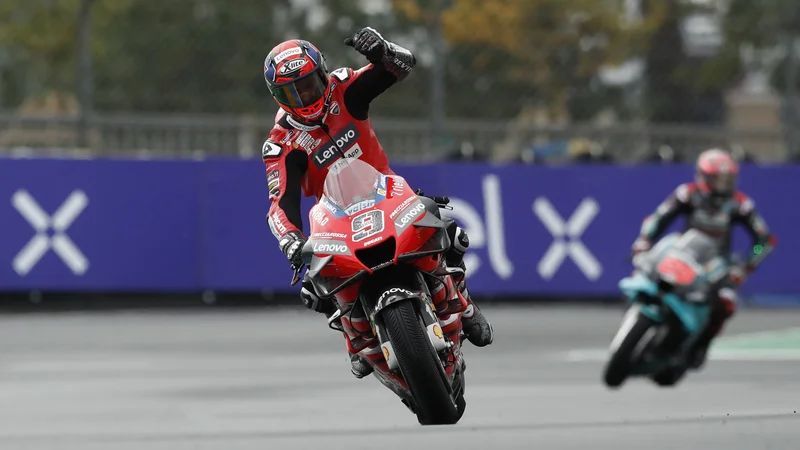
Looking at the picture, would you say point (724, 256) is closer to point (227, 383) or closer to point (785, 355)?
point (785, 355)

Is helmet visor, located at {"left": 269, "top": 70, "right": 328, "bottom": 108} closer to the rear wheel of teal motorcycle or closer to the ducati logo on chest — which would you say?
the ducati logo on chest

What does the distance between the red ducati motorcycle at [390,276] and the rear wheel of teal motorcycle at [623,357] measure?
314cm

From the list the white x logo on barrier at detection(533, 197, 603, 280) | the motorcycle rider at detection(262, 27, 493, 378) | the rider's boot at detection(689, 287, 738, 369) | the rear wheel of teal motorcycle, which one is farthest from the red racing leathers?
the white x logo on barrier at detection(533, 197, 603, 280)

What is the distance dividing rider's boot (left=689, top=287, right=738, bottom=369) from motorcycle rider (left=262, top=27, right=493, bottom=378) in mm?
3652

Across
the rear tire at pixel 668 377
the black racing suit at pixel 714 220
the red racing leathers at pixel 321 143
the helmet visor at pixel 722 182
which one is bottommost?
the rear tire at pixel 668 377

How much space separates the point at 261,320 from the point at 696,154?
4.97 meters

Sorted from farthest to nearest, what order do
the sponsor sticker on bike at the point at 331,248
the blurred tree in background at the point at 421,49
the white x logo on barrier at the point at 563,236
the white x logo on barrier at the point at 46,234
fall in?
the white x logo on barrier at the point at 563,236 → the blurred tree in background at the point at 421,49 → the white x logo on barrier at the point at 46,234 → the sponsor sticker on bike at the point at 331,248

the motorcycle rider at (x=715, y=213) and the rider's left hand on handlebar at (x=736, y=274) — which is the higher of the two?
the motorcycle rider at (x=715, y=213)

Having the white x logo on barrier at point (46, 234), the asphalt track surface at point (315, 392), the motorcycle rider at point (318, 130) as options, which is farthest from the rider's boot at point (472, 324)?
the white x logo on barrier at point (46, 234)

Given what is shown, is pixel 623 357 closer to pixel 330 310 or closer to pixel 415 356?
pixel 330 310

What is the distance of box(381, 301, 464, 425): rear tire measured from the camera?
635 centimetres

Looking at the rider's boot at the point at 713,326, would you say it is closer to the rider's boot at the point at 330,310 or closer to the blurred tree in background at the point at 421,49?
the rider's boot at the point at 330,310

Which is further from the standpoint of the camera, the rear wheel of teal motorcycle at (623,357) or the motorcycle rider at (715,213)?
the motorcycle rider at (715,213)

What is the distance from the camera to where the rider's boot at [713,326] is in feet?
34.6
